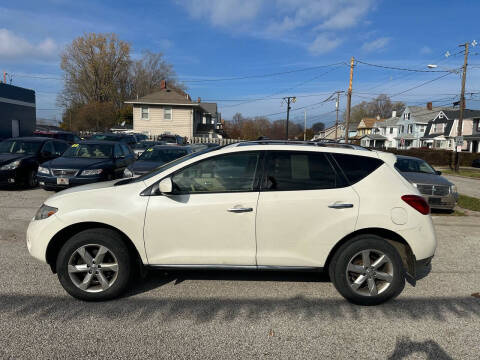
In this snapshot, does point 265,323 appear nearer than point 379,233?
Yes

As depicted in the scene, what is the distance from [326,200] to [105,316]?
2484 mm

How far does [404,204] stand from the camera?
3.57m

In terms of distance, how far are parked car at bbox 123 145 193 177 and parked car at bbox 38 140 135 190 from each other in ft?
1.71

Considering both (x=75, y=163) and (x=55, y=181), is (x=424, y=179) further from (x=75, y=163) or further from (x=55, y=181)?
(x=55, y=181)

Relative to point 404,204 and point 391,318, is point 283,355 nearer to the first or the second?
point 391,318

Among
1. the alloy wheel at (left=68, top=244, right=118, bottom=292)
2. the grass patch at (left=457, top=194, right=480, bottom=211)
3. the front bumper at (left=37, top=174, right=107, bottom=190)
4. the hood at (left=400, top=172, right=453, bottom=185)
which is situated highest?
the hood at (left=400, top=172, right=453, bottom=185)

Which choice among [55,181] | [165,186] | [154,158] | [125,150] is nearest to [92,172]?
[55,181]

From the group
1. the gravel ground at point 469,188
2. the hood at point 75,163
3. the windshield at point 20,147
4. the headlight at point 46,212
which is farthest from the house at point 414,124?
the headlight at point 46,212

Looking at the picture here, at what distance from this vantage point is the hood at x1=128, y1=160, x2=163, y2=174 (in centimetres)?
971

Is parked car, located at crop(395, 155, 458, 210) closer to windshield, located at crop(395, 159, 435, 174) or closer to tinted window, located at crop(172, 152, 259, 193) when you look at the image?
windshield, located at crop(395, 159, 435, 174)

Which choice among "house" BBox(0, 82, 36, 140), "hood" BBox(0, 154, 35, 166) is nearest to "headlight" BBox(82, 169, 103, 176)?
"hood" BBox(0, 154, 35, 166)

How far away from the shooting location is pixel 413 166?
997 centimetres

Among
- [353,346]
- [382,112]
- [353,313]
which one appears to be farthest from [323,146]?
[382,112]

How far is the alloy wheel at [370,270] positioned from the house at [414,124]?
6272 cm
